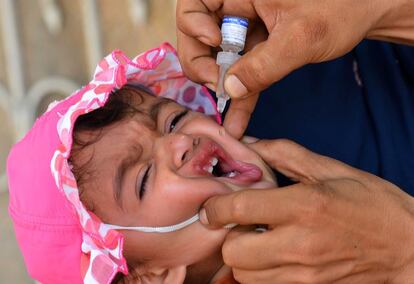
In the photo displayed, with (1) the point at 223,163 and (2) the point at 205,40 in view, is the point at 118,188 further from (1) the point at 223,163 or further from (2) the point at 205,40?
(2) the point at 205,40

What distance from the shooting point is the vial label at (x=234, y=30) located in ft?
4.21

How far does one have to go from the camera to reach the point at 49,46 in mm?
2453

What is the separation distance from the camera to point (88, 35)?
2.51m

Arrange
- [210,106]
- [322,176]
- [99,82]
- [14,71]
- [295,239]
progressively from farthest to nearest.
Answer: [14,71] < [210,106] < [99,82] < [322,176] < [295,239]

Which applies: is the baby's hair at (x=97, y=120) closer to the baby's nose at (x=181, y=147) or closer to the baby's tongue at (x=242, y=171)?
the baby's nose at (x=181, y=147)

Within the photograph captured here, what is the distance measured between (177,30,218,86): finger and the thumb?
137mm

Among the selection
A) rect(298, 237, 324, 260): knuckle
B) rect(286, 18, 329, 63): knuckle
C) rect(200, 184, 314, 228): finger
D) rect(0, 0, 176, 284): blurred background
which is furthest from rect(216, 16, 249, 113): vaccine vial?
rect(0, 0, 176, 284): blurred background

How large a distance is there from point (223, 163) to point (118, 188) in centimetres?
25

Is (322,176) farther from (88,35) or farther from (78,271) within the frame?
(88,35)

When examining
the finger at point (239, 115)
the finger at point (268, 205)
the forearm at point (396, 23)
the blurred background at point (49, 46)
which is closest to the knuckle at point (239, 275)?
the finger at point (268, 205)

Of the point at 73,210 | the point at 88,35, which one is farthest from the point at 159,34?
the point at 73,210

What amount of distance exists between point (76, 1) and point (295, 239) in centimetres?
165

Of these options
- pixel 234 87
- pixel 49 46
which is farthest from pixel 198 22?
pixel 49 46

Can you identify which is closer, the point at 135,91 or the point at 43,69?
the point at 135,91
